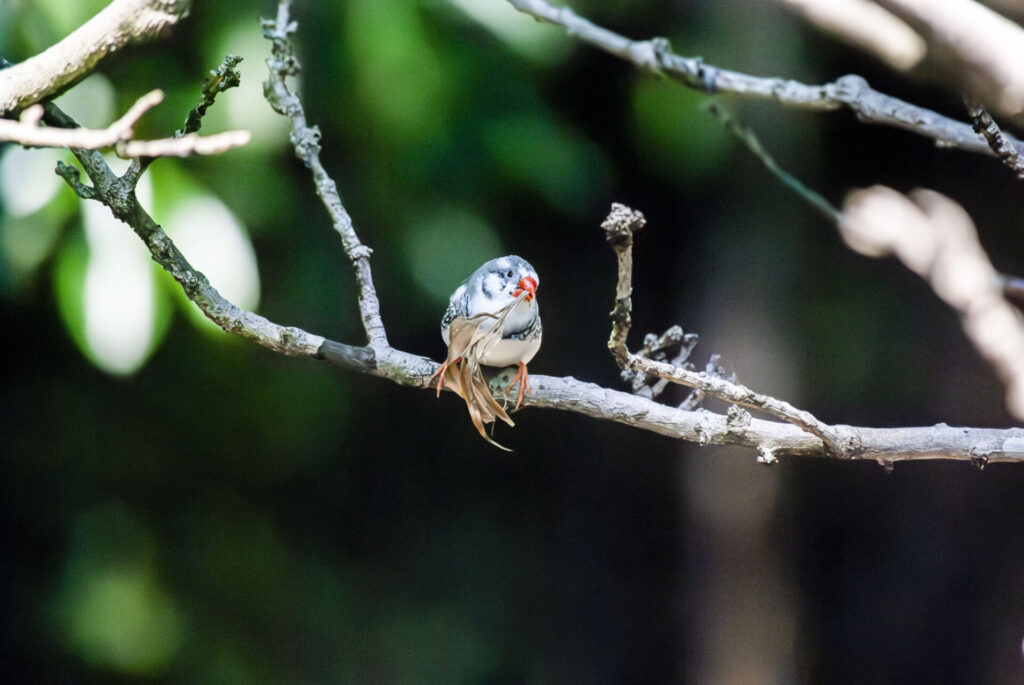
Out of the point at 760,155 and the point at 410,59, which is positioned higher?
the point at 410,59

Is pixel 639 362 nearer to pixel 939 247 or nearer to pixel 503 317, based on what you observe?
pixel 503 317

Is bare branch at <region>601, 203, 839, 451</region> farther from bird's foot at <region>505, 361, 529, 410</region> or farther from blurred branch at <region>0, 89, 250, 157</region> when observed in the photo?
blurred branch at <region>0, 89, 250, 157</region>

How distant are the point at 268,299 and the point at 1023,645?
0.75 m

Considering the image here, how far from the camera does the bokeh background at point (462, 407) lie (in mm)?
681

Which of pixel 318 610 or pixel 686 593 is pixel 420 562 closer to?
pixel 318 610

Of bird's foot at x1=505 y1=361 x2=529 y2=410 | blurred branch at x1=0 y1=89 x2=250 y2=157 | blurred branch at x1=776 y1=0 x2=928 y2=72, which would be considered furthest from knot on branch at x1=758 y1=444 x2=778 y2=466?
blurred branch at x1=0 y1=89 x2=250 y2=157

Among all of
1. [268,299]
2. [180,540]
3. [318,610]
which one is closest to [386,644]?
[318,610]

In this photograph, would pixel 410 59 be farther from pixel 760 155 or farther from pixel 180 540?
pixel 180 540

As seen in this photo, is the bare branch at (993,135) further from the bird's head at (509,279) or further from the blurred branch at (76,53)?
the blurred branch at (76,53)

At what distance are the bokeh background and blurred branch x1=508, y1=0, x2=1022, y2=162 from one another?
0.01 metres

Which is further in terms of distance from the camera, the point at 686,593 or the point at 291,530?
the point at 291,530


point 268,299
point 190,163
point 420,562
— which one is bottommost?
point 420,562

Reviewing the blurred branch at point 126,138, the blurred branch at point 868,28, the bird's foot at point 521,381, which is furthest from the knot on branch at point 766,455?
the blurred branch at point 126,138

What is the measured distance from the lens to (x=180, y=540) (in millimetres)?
827
